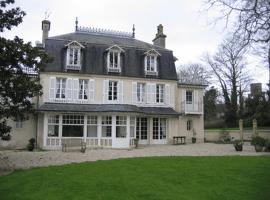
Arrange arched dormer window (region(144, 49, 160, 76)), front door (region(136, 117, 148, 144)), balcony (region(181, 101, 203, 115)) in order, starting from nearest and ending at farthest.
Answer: front door (region(136, 117, 148, 144))
arched dormer window (region(144, 49, 160, 76))
balcony (region(181, 101, 203, 115))

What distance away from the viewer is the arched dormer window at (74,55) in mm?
25906

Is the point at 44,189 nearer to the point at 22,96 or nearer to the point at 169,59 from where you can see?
the point at 22,96

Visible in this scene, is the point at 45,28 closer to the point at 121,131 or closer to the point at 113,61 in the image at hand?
the point at 113,61

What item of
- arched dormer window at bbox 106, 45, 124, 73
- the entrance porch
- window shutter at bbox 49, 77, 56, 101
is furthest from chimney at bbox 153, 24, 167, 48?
window shutter at bbox 49, 77, 56, 101

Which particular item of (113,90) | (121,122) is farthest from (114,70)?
(121,122)

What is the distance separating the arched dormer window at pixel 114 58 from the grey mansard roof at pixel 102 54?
41 centimetres

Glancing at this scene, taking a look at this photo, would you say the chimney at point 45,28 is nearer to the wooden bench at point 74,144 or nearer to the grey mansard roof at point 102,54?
the grey mansard roof at point 102,54

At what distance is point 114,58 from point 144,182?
18640mm

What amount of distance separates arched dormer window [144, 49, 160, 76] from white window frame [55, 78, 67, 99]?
22.3ft

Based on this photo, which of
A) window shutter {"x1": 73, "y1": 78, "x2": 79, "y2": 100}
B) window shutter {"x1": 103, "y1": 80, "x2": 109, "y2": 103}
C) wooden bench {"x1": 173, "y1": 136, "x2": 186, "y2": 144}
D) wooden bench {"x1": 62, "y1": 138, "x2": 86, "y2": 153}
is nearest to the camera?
wooden bench {"x1": 62, "y1": 138, "x2": 86, "y2": 153}

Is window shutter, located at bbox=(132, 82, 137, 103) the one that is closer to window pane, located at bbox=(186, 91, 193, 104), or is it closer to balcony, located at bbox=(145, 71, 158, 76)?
balcony, located at bbox=(145, 71, 158, 76)

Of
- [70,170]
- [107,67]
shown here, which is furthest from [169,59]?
[70,170]

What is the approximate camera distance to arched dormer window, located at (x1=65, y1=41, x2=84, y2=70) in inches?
1020

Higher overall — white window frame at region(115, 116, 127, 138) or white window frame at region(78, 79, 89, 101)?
white window frame at region(78, 79, 89, 101)
